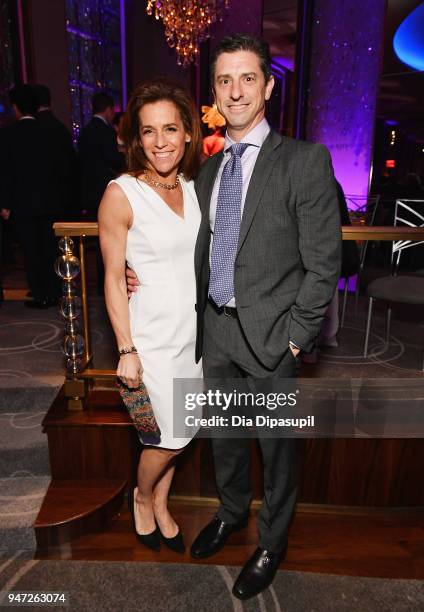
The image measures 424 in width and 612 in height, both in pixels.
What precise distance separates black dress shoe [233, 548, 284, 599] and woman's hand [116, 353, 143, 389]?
84 cm

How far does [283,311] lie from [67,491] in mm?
1378

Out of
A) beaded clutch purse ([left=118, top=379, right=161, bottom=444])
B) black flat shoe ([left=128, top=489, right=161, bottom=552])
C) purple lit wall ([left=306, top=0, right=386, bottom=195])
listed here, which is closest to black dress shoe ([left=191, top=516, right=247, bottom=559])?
black flat shoe ([left=128, top=489, right=161, bottom=552])

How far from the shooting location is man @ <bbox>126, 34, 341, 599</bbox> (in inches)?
59.8

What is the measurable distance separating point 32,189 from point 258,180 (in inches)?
113

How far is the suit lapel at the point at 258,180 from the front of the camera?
1.54 metres

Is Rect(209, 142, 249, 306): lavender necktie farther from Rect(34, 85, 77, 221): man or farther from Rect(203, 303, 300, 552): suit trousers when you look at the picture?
Rect(34, 85, 77, 221): man

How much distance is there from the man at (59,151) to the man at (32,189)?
0.04 metres

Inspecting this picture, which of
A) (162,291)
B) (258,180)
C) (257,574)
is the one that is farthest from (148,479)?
(258,180)

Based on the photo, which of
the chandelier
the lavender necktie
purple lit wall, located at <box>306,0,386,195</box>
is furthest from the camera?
the chandelier

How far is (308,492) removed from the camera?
2355 mm

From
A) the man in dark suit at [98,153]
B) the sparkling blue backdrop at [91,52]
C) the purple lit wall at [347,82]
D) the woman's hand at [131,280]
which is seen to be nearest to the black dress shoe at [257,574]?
the woman's hand at [131,280]

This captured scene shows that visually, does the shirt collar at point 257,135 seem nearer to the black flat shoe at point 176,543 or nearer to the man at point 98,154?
the black flat shoe at point 176,543

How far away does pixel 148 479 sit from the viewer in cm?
194

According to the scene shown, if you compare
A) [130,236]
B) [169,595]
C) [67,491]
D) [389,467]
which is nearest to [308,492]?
[389,467]
